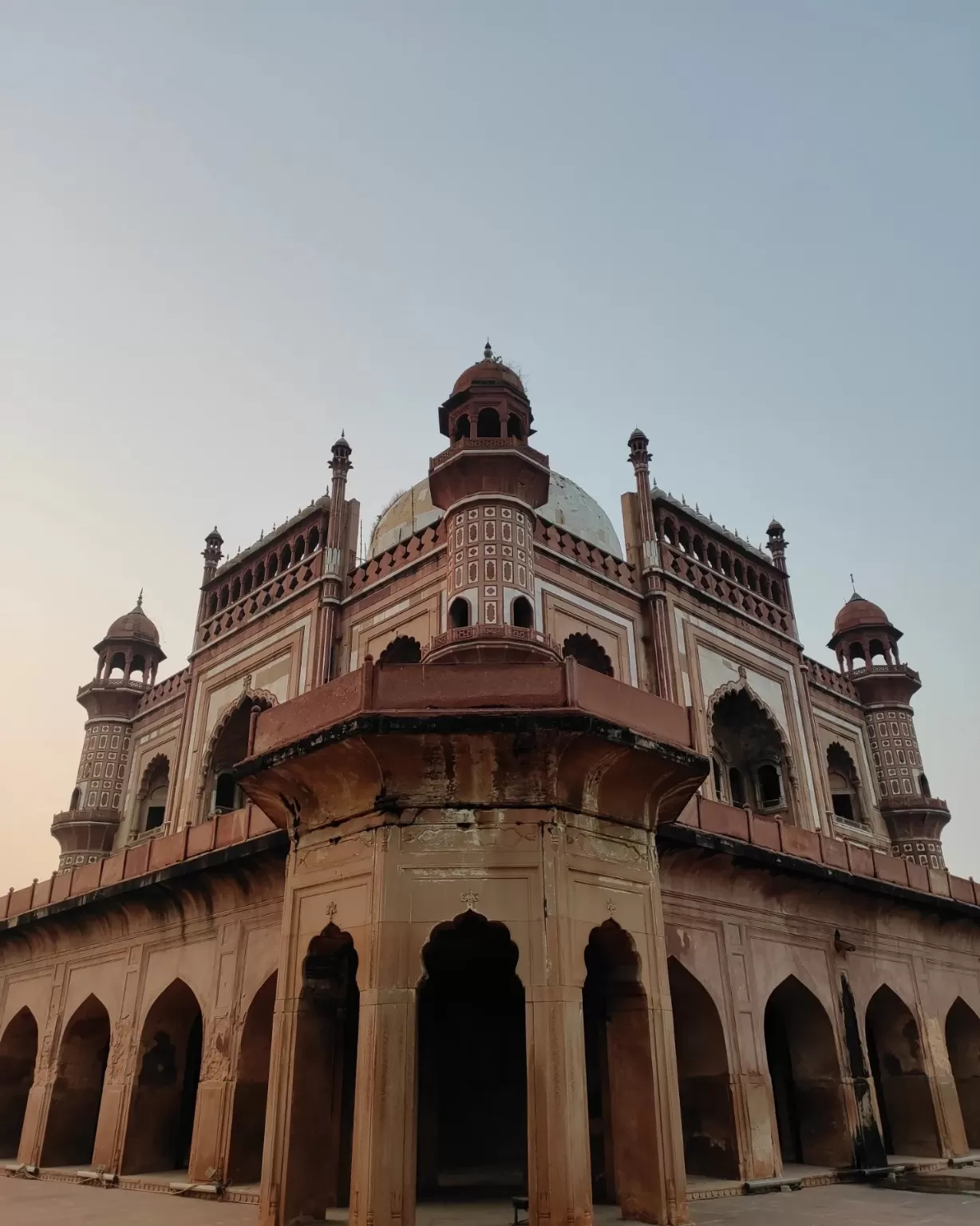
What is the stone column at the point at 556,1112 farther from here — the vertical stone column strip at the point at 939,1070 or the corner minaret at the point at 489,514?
the corner minaret at the point at 489,514

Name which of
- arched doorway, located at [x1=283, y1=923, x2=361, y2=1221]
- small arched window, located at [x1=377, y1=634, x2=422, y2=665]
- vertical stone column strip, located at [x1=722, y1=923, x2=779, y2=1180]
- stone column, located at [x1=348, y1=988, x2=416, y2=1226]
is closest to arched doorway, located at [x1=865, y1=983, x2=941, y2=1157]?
vertical stone column strip, located at [x1=722, y1=923, x2=779, y2=1180]

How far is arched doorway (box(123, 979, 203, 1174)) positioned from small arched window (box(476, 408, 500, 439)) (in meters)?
10.9

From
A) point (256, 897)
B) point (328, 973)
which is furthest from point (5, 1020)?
point (328, 973)

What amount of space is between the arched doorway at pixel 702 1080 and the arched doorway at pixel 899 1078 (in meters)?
3.78

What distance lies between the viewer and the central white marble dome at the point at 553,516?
81.3 ft

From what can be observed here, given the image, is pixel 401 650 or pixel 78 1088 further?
pixel 401 650

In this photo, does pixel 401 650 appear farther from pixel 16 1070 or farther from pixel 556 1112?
pixel 556 1112

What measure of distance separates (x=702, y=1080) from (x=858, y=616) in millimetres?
20339

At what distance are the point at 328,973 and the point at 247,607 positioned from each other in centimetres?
1713

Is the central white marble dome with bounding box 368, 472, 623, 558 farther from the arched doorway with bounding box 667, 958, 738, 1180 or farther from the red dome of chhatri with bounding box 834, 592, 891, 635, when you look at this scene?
the arched doorway with bounding box 667, 958, 738, 1180

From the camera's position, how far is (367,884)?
840 cm

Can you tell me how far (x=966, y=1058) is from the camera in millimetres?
16484

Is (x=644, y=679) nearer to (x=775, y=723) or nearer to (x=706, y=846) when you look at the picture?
(x=775, y=723)

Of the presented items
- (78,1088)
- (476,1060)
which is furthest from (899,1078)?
(78,1088)
